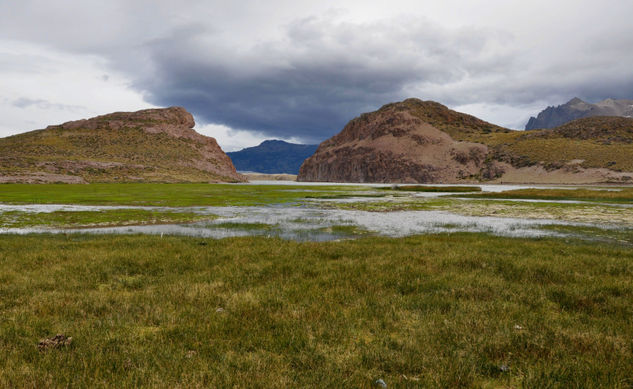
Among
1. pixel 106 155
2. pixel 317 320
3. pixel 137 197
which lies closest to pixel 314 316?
pixel 317 320

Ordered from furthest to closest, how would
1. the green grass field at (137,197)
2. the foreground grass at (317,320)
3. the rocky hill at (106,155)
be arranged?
the rocky hill at (106,155), the green grass field at (137,197), the foreground grass at (317,320)

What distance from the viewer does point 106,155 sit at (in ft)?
500

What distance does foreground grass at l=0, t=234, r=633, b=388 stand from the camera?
17.4 feet

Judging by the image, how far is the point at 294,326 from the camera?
7.07 metres

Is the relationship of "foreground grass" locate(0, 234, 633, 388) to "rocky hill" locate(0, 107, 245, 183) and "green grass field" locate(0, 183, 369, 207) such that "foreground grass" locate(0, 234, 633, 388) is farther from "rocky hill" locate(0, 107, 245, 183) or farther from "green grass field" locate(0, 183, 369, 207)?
"rocky hill" locate(0, 107, 245, 183)

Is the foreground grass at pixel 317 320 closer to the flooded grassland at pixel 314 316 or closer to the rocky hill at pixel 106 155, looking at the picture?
the flooded grassland at pixel 314 316

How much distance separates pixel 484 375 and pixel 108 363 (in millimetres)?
6359

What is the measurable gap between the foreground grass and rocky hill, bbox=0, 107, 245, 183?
130688 mm

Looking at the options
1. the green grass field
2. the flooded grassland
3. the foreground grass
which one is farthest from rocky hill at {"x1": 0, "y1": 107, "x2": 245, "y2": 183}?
the foreground grass

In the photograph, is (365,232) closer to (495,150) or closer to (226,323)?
(226,323)

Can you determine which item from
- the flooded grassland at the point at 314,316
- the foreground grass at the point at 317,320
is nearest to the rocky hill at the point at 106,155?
the flooded grassland at the point at 314,316

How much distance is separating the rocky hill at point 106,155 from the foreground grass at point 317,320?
131 meters

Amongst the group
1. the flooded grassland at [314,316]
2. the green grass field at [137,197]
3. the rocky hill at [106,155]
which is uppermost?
the rocky hill at [106,155]

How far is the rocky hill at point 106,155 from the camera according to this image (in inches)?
4764
